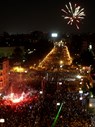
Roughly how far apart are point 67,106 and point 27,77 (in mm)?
14184

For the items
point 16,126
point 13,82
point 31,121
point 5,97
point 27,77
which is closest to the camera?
point 16,126

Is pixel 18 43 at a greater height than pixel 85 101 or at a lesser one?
greater

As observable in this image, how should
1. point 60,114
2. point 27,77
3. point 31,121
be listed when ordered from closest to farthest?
point 31,121 → point 60,114 → point 27,77

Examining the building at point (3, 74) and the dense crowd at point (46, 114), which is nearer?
the dense crowd at point (46, 114)

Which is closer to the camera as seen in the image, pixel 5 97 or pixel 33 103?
pixel 33 103

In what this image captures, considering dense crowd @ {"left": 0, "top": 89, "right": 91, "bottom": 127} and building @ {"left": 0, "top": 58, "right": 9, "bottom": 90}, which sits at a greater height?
building @ {"left": 0, "top": 58, "right": 9, "bottom": 90}

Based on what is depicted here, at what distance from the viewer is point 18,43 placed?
68812mm

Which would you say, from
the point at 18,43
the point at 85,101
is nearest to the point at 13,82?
the point at 85,101

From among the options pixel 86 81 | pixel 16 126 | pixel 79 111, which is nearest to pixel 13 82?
pixel 86 81

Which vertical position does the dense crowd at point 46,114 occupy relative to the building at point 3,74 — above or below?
below

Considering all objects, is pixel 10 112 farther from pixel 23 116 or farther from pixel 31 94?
pixel 31 94

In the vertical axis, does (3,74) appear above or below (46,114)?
above

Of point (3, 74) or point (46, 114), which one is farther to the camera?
point (3, 74)

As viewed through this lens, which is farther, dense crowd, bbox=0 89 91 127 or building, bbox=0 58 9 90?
building, bbox=0 58 9 90
